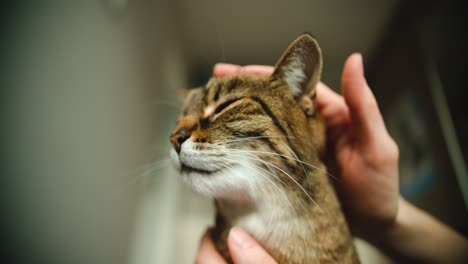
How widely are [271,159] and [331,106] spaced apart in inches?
7.2

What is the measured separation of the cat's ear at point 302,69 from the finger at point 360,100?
0.05 metres

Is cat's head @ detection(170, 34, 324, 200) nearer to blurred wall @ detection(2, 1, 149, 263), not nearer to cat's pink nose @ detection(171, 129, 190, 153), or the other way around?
cat's pink nose @ detection(171, 129, 190, 153)

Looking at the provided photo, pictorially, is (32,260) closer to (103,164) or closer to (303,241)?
(103,164)

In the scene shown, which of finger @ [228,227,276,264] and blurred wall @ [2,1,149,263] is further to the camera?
finger @ [228,227,276,264]

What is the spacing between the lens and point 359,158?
0.52 metres

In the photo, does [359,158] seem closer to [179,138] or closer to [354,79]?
[354,79]

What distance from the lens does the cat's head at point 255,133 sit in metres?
0.43

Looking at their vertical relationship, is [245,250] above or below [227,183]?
below

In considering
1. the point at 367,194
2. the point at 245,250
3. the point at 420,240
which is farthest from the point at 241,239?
the point at 420,240

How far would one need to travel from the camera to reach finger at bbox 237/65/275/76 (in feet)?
1.40

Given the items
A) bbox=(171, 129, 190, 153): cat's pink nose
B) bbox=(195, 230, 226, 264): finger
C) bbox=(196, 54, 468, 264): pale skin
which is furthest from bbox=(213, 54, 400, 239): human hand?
bbox=(195, 230, 226, 264): finger

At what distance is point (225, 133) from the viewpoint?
1.48 ft

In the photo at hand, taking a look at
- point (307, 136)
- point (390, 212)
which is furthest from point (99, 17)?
point (390, 212)

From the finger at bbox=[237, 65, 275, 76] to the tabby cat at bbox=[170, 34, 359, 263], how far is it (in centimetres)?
1
